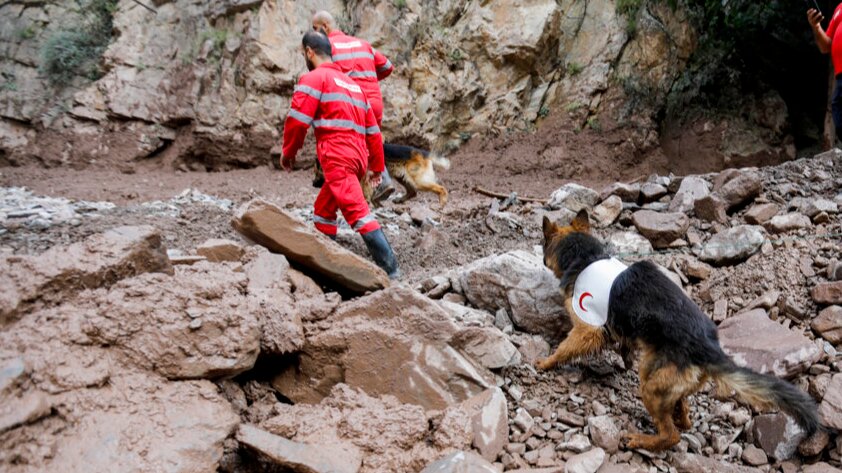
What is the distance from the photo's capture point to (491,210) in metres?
6.73

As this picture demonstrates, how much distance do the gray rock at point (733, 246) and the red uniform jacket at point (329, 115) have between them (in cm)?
310

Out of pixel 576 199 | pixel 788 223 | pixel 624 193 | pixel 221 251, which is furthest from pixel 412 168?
pixel 788 223

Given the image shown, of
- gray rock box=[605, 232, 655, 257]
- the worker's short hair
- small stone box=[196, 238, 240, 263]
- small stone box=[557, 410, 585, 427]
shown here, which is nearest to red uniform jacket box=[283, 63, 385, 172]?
the worker's short hair

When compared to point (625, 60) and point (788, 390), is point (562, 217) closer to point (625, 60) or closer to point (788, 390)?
point (788, 390)

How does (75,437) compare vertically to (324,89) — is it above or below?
below

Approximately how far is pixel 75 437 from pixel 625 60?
11998mm

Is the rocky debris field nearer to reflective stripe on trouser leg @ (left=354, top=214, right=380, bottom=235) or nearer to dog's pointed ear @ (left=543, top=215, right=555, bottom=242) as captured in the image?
dog's pointed ear @ (left=543, top=215, right=555, bottom=242)

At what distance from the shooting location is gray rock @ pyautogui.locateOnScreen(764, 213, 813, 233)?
4.50 m

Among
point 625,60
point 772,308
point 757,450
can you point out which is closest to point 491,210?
point 772,308

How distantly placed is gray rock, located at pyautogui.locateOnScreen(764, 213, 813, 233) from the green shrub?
1205cm

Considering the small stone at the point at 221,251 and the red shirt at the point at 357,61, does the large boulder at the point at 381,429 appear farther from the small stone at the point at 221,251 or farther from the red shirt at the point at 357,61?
the red shirt at the point at 357,61

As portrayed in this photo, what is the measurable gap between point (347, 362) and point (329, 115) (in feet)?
→ 7.86

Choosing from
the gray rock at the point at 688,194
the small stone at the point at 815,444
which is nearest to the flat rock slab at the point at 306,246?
the small stone at the point at 815,444

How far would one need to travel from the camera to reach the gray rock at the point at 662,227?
4.82m
